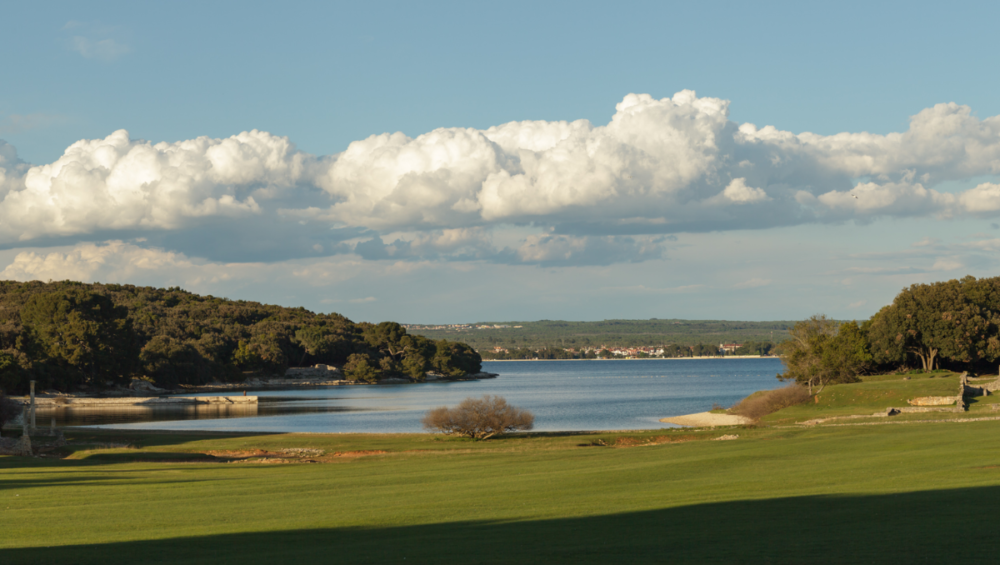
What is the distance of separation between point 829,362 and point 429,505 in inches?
2415

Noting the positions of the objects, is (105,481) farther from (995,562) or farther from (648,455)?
(995,562)

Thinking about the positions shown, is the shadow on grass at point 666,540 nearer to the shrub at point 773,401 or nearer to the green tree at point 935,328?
the shrub at point 773,401

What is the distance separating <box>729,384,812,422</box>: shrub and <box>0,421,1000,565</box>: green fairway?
32.1 m

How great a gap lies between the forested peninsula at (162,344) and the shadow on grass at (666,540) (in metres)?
68.9

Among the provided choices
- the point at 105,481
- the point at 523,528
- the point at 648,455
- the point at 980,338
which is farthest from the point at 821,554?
the point at 980,338

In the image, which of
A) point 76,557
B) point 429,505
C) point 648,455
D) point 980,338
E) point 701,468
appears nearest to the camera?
point 76,557

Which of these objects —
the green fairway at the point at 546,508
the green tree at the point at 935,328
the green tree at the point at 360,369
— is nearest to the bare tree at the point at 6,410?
the green fairway at the point at 546,508

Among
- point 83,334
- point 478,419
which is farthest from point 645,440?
point 83,334

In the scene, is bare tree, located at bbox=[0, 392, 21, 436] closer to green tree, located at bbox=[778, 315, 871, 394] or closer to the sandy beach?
the sandy beach

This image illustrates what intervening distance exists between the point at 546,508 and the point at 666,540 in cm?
488

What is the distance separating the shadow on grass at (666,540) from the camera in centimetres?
1173

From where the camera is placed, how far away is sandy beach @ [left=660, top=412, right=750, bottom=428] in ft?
205

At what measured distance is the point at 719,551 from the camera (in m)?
12.0

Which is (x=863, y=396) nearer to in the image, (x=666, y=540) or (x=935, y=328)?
(x=935, y=328)
